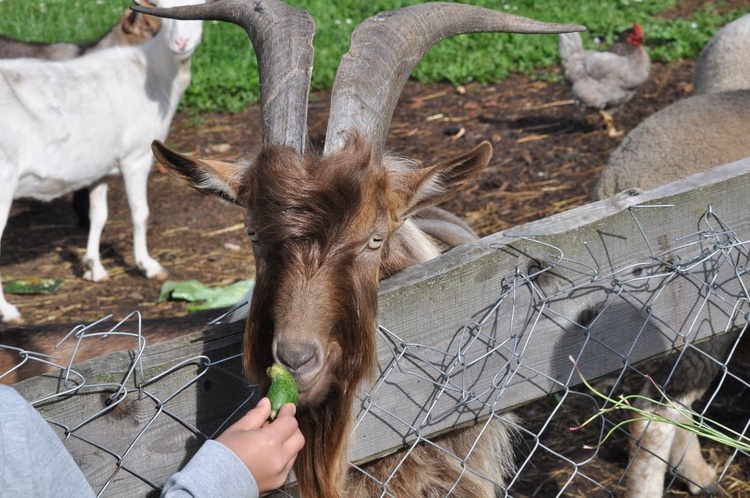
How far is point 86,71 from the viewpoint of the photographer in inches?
289

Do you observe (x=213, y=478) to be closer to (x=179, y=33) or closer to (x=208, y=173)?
(x=208, y=173)

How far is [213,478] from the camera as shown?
1784mm

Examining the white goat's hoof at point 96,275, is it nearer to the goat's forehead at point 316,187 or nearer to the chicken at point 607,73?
the chicken at point 607,73

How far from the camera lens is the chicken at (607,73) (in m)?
8.77

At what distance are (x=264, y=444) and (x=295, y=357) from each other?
0.36 meters

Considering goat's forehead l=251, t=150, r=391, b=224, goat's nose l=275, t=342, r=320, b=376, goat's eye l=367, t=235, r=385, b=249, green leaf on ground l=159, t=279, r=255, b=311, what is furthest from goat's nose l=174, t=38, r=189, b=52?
goat's nose l=275, t=342, r=320, b=376

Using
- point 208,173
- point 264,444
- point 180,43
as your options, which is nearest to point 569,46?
point 180,43

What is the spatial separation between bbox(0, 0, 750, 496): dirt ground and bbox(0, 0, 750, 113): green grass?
0.85 feet

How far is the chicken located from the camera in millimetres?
8773

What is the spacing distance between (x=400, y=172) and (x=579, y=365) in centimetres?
84

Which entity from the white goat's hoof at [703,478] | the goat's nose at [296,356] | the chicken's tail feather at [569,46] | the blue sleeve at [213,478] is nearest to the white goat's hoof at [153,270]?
the white goat's hoof at [703,478]

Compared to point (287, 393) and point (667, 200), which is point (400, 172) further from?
point (287, 393)

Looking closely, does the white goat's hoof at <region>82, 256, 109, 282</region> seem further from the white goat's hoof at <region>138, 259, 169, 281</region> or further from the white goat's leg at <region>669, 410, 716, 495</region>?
the white goat's leg at <region>669, 410, 716, 495</region>

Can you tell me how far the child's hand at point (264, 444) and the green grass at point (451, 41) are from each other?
28.1 feet
